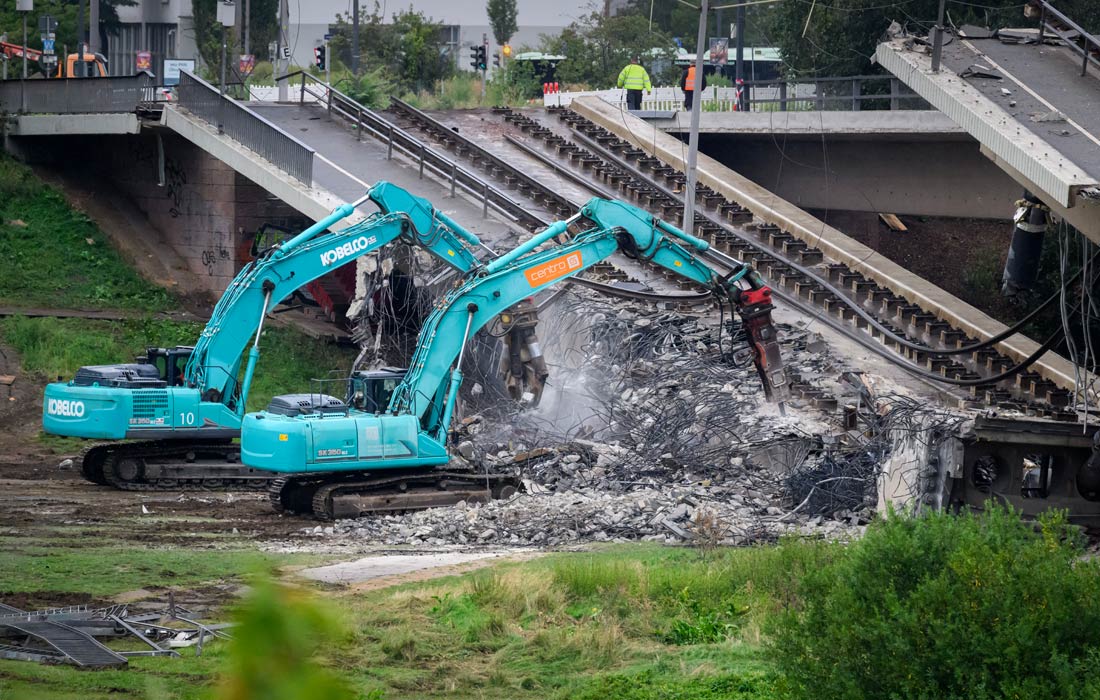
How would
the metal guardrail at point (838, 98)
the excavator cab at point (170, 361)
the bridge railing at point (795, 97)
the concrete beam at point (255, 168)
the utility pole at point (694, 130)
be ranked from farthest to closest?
the bridge railing at point (795, 97), the metal guardrail at point (838, 98), the concrete beam at point (255, 168), the utility pole at point (694, 130), the excavator cab at point (170, 361)

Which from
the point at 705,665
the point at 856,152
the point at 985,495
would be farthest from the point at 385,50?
the point at 705,665

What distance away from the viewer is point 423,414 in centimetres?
2045

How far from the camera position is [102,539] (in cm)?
1752

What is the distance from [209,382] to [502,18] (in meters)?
47.1

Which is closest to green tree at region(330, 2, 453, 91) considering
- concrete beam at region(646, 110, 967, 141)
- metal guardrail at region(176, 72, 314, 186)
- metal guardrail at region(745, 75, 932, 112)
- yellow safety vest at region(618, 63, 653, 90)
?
yellow safety vest at region(618, 63, 653, 90)

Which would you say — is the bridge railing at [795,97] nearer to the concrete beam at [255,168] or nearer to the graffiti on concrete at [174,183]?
the graffiti on concrete at [174,183]

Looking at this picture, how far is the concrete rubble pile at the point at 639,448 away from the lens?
746 inches

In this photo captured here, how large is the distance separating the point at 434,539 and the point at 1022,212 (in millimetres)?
11122

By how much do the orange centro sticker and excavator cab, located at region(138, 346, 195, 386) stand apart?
5.86 meters

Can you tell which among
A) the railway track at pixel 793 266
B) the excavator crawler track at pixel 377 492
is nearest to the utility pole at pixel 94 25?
the railway track at pixel 793 266

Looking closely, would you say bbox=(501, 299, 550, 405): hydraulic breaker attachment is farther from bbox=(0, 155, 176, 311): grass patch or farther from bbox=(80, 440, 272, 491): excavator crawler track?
bbox=(0, 155, 176, 311): grass patch

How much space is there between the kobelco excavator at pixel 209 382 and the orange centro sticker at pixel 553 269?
1874mm

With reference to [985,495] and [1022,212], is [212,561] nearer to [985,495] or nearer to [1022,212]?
[985,495]

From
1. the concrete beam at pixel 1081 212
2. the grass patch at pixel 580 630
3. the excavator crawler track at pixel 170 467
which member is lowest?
the excavator crawler track at pixel 170 467
